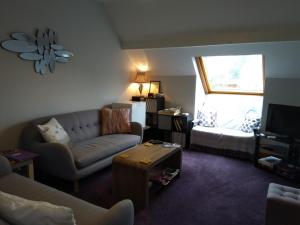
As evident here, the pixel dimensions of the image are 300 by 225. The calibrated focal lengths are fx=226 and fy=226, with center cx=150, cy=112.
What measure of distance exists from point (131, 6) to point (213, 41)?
1.41 m

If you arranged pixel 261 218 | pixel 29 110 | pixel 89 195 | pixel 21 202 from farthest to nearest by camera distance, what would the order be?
pixel 29 110
pixel 89 195
pixel 261 218
pixel 21 202

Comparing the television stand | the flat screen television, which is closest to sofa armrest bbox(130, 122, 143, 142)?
the television stand

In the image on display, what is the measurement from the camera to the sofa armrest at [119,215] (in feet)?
4.21

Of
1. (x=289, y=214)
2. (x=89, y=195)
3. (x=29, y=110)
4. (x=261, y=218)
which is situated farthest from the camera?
(x=29, y=110)

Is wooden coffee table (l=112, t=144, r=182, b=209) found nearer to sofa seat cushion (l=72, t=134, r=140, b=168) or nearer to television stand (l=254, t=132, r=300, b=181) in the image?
sofa seat cushion (l=72, t=134, r=140, b=168)

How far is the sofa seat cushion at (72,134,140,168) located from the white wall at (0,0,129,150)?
74 centimetres

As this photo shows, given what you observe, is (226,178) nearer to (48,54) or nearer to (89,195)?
(89,195)

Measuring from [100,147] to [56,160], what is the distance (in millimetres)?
581

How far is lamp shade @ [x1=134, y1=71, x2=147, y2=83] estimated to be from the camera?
487cm

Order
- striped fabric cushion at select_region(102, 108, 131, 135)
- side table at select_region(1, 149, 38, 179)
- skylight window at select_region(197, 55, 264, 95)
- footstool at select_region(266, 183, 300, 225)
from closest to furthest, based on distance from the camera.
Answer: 1. footstool at select_region(266, 183, 300, 225)
2. side table at select_region(1, 149, 38, 179)
3. striped fabric cushion at select_region(102, 108, 131, 135)
4. skylight window at select_region(197, 55, 264, 95)

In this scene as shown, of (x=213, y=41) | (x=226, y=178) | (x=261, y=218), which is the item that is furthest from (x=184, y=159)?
(x=213, y=41)

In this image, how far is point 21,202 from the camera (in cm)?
115

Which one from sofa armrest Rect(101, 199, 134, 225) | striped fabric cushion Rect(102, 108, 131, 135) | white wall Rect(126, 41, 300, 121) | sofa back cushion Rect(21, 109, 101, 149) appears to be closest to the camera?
sofa armrest Rect(101, 199, 134, 225)

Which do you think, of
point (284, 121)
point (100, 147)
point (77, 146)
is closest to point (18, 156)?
point (77, 146)
